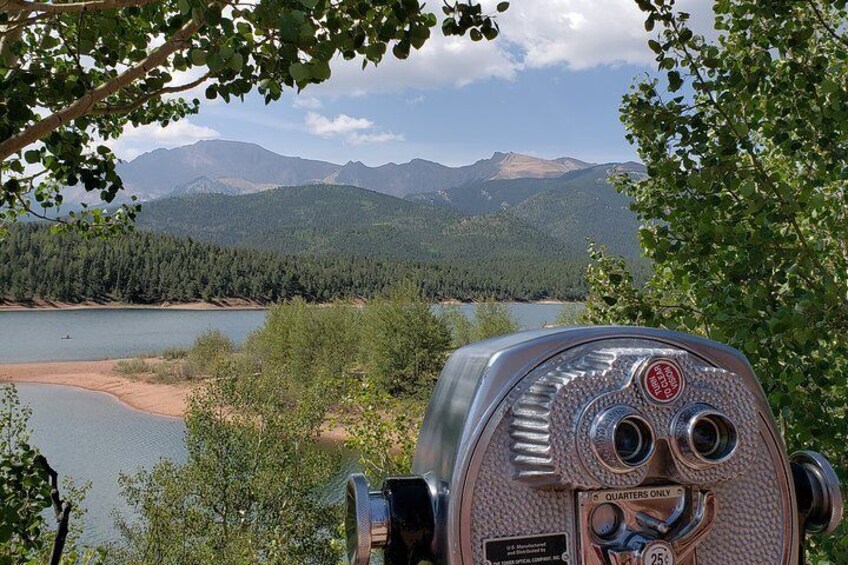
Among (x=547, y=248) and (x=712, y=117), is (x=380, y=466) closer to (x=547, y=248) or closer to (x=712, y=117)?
(x=712, y=117)

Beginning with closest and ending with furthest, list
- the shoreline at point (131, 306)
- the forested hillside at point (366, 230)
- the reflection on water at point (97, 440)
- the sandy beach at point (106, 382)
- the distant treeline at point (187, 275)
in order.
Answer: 1. the reflection on water at point (97, 440)
2. the sandy beach at point (106, 382)
3. the distant treeline at point (187, 275)
4. the shoreline at point (131, 306)
5. the forested hillside at point (366, 230)

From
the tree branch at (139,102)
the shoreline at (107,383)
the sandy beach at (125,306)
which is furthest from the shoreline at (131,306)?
the tree branch at (139,102)

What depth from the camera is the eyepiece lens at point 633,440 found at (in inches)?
46.6

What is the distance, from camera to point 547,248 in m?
162

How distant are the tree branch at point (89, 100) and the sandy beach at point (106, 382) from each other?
113ft

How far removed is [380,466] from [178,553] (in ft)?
26.2

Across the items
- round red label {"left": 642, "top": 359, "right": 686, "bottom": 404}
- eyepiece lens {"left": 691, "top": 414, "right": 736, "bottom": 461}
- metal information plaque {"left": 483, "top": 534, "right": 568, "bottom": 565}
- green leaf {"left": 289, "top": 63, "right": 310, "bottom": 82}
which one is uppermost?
green leaf {"left": 289, "top": 63, "right": 310, "bottom": 82}

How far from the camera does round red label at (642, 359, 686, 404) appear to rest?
3.94ft

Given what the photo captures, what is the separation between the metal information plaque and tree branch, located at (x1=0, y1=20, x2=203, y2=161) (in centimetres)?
147

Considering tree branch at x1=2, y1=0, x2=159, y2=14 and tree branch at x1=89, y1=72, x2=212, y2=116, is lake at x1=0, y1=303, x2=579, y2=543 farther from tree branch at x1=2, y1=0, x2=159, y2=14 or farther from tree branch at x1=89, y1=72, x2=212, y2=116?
tree branch at x1=2, y1=0, x2=159, y2=14

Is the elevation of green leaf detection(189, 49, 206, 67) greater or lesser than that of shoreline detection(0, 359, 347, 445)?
greater

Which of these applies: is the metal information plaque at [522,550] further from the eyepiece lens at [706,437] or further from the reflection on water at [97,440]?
the reflection on water at [97,440]

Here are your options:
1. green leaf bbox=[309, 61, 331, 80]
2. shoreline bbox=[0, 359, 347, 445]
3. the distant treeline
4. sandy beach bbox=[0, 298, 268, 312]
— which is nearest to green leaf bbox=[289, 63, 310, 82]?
green leaf bbox=[309, 61, 331, 80]

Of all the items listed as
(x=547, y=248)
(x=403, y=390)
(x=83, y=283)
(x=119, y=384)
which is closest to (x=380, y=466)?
(x=403, y=390)
